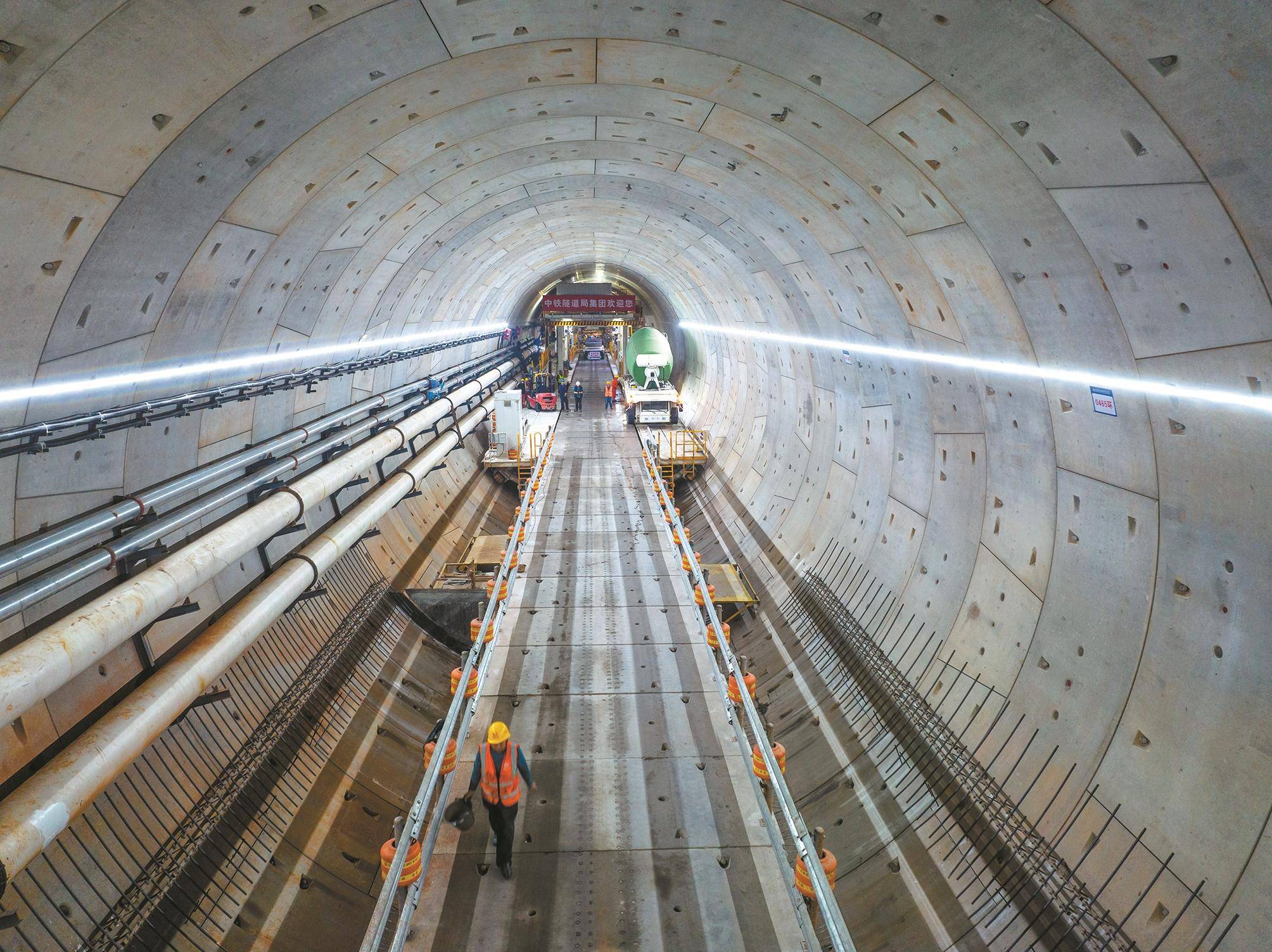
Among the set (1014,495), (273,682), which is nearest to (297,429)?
(273,682)

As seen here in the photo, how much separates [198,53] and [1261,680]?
7801 mm

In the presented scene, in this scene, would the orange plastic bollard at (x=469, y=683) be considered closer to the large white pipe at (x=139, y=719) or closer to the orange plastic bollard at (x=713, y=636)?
the large white pipe at (x=139, y=719)

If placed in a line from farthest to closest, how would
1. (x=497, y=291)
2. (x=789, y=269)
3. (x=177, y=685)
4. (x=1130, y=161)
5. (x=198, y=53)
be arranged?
(x=497, y=291) < (x=789, y=269) < (x=177, y=685) < (x=198, y=53) < (x=1130, y=161)

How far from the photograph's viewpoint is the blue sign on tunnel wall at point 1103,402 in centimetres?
522

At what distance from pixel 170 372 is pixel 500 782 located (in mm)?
5423

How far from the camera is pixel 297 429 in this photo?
9.85 meters

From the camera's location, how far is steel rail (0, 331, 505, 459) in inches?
197

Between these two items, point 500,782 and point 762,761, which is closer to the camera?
point 500,782

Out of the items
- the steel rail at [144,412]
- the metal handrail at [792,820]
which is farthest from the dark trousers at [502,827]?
the steel rail at [144,412]

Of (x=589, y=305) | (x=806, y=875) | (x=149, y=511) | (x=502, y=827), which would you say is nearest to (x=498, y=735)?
(x=502, y=827)

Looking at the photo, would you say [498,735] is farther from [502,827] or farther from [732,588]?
[732,588]

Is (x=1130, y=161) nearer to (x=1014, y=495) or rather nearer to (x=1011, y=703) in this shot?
(x=1014, y=495)

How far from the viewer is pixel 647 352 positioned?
26.4 m

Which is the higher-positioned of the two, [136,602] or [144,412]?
[144,412]
